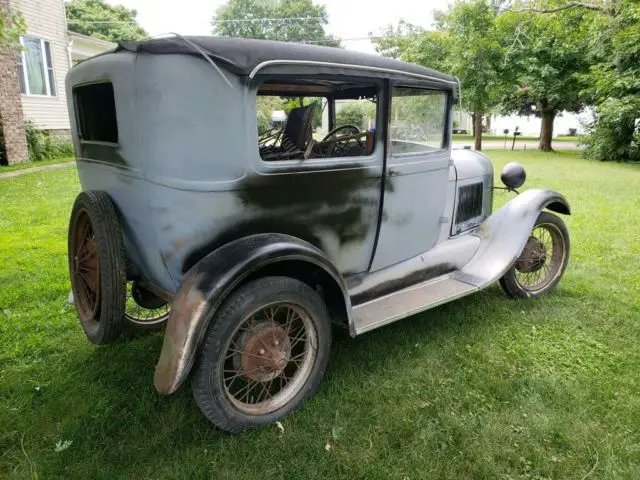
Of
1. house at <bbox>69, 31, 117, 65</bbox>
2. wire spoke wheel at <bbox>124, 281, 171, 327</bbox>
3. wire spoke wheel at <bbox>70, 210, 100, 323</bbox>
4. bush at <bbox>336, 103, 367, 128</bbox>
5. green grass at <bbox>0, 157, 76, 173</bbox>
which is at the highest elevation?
house at <bbox>69, 31, 117, 65</bbox>

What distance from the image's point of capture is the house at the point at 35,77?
11555mm

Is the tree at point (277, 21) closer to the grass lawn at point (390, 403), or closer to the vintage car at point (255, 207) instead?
the vintage car at point (255, 207)

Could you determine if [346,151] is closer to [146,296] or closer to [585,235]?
[146,296]

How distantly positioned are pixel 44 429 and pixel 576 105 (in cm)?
2451

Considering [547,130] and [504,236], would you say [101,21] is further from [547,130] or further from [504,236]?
[504,236]

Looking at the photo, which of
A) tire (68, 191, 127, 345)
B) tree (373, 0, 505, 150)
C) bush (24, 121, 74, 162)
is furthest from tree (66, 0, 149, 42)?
tire (68, 191, 127, 345)

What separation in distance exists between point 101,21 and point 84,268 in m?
41.6

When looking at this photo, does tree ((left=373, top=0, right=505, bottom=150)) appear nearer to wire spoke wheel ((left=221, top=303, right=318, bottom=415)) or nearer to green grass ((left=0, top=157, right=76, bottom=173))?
green grass ((left=0, top=157, right=76, bottom=173))

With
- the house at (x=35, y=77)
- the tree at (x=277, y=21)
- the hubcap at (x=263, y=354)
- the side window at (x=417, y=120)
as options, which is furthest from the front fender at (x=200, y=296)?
the tree at (x=277, y=21)

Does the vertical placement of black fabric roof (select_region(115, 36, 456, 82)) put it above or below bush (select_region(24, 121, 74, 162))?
above

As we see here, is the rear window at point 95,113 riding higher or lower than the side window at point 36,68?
lower

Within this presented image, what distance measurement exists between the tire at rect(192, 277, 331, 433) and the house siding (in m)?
13.7

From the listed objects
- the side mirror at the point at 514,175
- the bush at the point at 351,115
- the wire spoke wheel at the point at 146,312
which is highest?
the bush at the point at 351,115

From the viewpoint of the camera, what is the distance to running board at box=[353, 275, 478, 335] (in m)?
2.90
